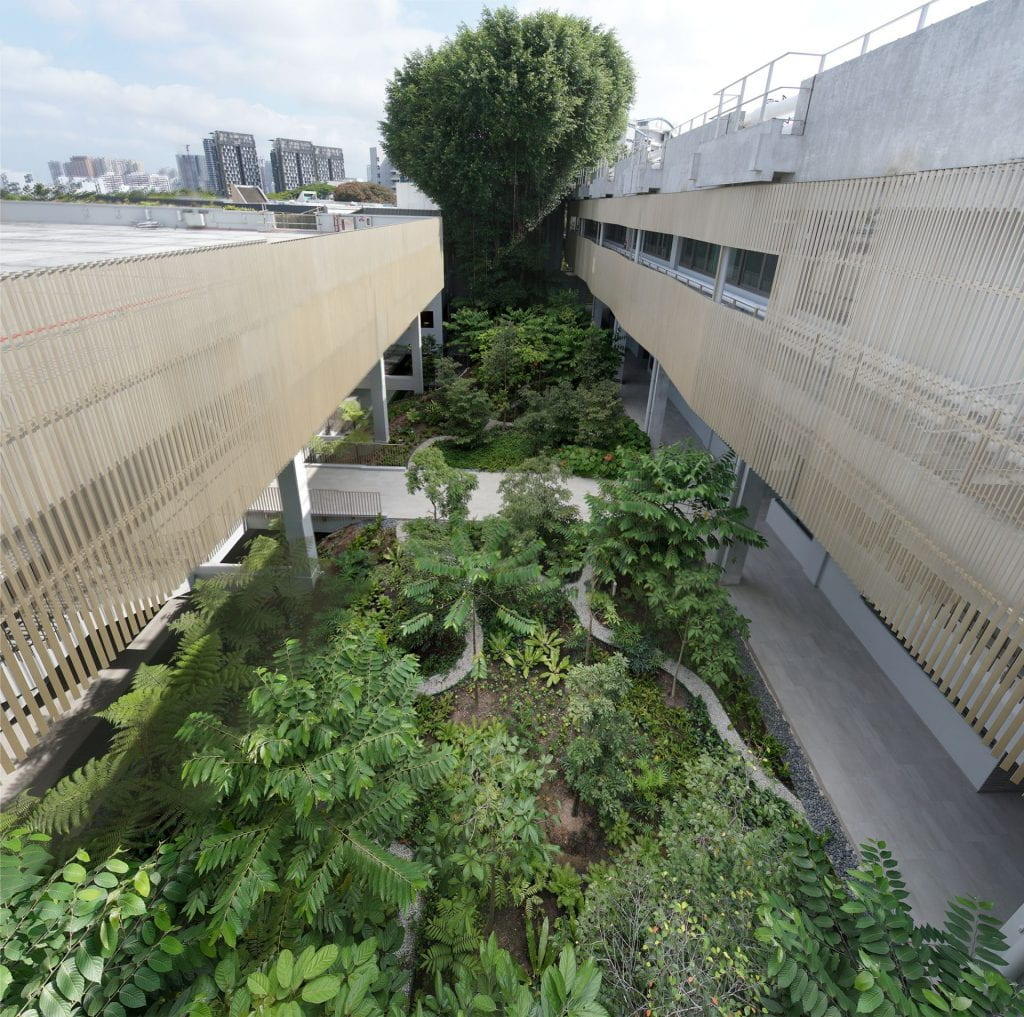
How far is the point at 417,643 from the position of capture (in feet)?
35.8

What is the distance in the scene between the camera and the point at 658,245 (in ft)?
62.5

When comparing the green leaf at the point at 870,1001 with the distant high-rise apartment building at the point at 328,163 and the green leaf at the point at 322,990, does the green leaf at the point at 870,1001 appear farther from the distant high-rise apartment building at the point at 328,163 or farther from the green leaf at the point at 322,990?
the distant high-rise apartment building at the point at 328,163

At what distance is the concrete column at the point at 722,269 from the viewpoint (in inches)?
449

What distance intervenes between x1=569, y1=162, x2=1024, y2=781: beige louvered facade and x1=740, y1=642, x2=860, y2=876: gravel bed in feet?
8.42

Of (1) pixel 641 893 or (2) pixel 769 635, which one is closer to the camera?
(1) pixel 641 893

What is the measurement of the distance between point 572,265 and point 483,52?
12.2 meters

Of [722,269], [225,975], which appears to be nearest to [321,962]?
[225,975]

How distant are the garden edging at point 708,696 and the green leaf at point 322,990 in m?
6.41

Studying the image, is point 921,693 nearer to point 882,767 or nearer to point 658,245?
point 882,767

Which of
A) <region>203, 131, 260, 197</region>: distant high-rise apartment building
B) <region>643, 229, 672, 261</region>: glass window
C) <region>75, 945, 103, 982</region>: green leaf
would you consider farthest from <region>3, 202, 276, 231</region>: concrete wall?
<region>203, 131, 260, 197</region>: distant high-rise apartment building

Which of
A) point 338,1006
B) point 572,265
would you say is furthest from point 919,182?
point 572,265

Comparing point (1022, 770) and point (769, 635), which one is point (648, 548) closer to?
point (769, 635)

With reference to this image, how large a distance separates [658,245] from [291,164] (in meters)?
129

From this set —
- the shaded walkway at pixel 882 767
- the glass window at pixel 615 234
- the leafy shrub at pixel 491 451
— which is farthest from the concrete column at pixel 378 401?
the shaded walkway at pixel 882 767
